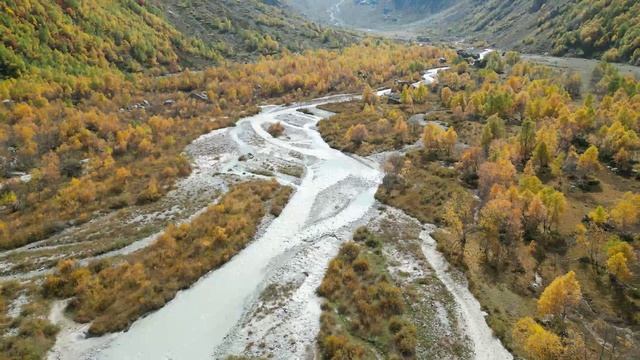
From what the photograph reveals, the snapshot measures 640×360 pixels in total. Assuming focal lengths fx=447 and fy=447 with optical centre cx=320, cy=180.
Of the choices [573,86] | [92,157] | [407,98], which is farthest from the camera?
[407,98]

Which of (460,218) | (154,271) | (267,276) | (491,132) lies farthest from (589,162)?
(154,271)

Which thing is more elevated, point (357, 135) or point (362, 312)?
point (357, 135)

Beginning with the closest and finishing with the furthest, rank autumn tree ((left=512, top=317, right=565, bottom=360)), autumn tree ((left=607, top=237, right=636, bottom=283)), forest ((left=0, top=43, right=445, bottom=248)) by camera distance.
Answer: autumn tree ((left=512, top=317, right=565, bottom=360)) < autumn tree ((left=607, top=237, right=636, bottom=283)) < forest ((left=0, top=43, right=445, bottom=248))

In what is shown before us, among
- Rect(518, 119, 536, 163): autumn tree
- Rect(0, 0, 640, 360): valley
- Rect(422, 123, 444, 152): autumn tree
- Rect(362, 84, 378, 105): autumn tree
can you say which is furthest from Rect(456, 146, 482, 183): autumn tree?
Rect(362, 84, 378, 105): autumn tree

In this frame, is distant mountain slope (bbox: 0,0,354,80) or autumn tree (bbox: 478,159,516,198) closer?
autumn tree (bbox: 478,159,516,198)

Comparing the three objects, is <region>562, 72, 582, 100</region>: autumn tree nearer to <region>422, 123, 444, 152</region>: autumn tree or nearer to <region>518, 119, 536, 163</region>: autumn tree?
<region>518, 119, 536, 163</region>: autumn tree

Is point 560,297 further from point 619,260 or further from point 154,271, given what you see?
point 154,271

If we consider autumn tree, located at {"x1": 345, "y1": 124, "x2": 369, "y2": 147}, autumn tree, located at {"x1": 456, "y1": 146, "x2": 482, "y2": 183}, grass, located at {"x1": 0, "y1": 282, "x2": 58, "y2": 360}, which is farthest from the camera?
autumn tree, located at {"x1": 345, "y1": 124, "x2": 369, "y2": 147}

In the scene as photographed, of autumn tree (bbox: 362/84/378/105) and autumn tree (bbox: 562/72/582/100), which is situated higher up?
autumn tree (bbox: 562/72/582/100)

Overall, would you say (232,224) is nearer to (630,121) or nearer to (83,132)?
(83,132)

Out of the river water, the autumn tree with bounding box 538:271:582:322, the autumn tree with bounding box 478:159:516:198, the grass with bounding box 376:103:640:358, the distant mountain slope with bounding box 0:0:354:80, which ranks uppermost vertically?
the distant mountain slope with bounding box 0:0:354:80
